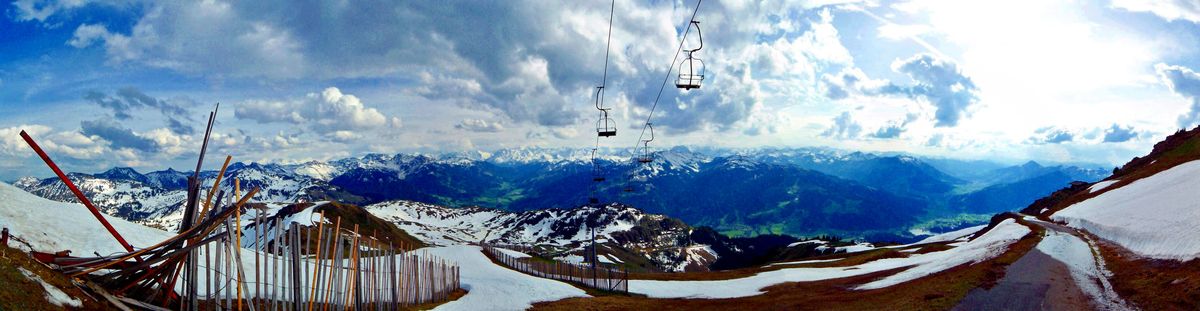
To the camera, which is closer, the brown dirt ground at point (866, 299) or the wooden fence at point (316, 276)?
the wooden fence at point (316, 276)

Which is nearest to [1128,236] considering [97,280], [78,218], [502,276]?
[502,276]

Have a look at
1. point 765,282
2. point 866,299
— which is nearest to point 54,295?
point 866,299

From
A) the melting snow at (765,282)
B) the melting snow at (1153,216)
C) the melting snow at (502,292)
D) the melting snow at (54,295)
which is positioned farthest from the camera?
the melting snow at (765,282)

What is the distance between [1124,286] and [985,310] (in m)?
11.2

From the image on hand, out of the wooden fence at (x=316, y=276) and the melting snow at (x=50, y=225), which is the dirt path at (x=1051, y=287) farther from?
the melting snow at (x=50, y=225)

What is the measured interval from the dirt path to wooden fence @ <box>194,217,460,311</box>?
27.0 metres

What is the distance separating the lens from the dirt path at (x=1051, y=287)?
81.4 feet

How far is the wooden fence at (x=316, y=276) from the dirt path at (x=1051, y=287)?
1062 inches

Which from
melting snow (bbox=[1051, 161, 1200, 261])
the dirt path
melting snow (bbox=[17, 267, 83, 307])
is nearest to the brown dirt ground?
the dirt path

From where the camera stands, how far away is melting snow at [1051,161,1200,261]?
35250 mm

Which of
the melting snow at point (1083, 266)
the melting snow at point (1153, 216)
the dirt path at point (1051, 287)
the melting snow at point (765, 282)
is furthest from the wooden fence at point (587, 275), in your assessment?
the melting snow at point (1153, 216)

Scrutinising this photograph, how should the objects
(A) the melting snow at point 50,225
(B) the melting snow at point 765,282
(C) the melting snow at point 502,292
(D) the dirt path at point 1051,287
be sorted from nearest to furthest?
(A) the melting snow at point 50,225 → (D) the dirt path at point 1051,287 → (C) the melting snow at point 502,292 → (B) the melting snow at point 765,282

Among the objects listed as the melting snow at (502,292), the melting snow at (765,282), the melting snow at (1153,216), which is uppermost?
the melting snow at (1153,216)

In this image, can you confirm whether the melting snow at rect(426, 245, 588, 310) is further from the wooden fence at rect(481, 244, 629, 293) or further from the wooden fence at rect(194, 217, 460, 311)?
the wooden fence at rect(481, 244, 629, 293)
